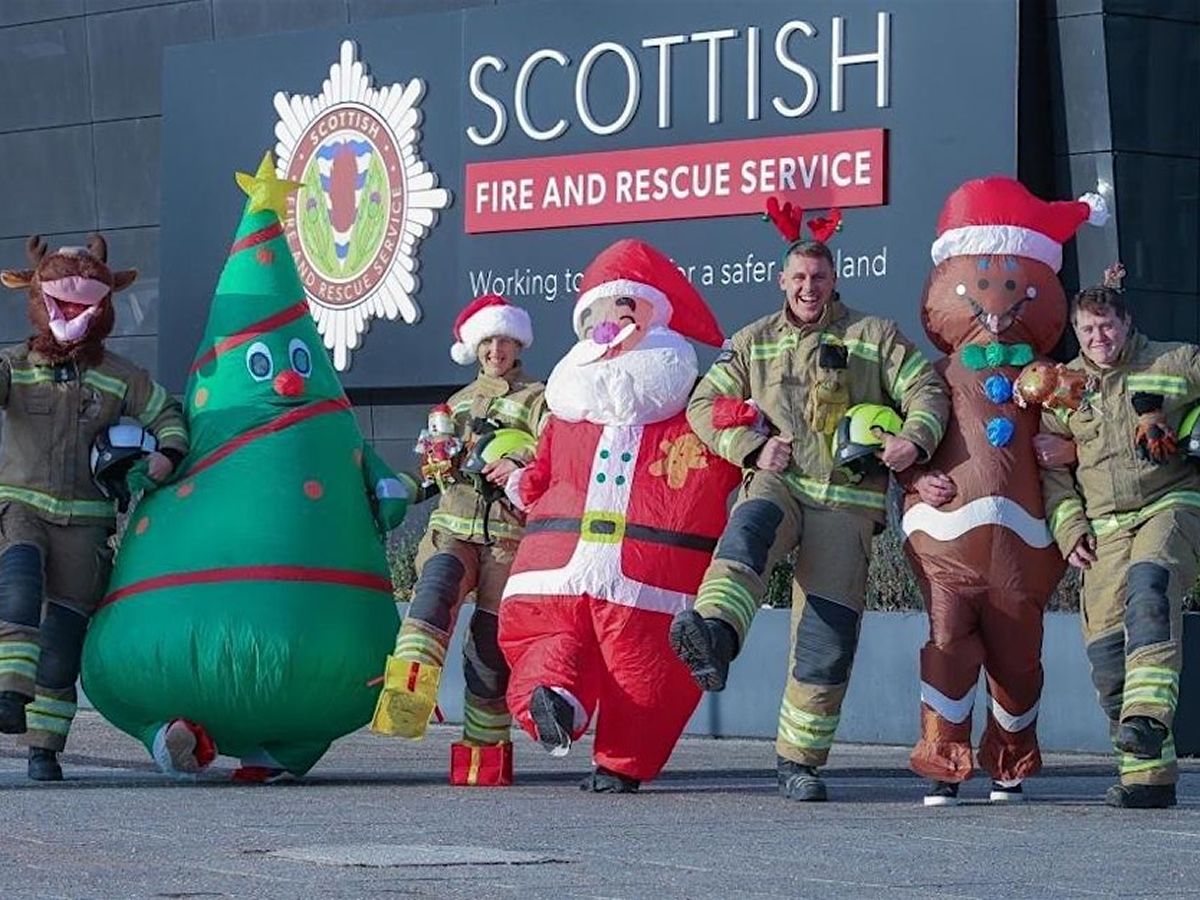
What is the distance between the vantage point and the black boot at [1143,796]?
866cm

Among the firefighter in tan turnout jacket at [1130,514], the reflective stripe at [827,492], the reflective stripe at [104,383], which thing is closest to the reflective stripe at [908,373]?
the reflective stripe at [827,492]

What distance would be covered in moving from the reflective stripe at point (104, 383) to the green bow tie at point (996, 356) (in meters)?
2.95

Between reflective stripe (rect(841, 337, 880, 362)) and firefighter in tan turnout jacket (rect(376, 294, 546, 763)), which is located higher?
reflective stripe (rect(841, 337, 880, 362))

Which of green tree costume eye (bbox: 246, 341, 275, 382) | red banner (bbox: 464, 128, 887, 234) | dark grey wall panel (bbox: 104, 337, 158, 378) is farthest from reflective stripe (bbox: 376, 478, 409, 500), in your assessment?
dark grey wall panel (bbox: 104, 337, 158, 378)

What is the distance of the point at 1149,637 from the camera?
8.55m

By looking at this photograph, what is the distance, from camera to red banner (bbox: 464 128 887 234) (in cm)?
1547

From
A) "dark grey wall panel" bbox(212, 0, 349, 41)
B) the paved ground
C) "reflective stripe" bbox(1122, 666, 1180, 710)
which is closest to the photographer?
the paved ground

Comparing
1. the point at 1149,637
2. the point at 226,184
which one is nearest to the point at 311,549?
the point at 1149,637

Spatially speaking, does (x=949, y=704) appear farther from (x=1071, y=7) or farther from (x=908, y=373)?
(x=1071, y=7)

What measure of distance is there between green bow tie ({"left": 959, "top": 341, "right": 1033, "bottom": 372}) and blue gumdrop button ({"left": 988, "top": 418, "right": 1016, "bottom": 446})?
236 mm

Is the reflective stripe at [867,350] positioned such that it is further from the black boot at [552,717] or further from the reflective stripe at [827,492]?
the black boot at [552,717]

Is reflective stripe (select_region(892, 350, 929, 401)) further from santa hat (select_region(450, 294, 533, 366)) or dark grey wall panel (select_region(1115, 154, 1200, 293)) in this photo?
dark grey wall panel (select_region(1115, 154, 1200, 293))

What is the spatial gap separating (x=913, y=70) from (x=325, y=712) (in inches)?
270

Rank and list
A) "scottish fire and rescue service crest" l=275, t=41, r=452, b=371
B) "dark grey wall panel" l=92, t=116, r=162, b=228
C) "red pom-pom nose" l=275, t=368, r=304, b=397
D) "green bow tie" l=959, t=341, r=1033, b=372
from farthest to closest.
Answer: "dark grey wall panel" l=92, t=116, r=162, b=228
"scottish fire and rescue service crest" l=275, t=41, r=452, b=371
"red pom-pom nose" l=275, t=368, r=304, b=397
"green bow tie" l=959, t=341, r=1033, b=372
